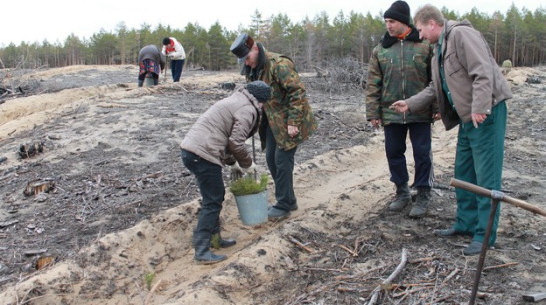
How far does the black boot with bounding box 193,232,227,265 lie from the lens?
15.3 feet

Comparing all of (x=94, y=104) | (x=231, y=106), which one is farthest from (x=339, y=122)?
(x=231, y=106)

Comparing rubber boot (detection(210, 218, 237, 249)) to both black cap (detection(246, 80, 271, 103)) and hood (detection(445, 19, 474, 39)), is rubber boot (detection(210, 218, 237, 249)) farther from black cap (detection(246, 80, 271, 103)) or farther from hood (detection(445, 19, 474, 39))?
hood (detection(445, 19, 474, 39))

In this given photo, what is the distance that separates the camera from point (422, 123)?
190 inches

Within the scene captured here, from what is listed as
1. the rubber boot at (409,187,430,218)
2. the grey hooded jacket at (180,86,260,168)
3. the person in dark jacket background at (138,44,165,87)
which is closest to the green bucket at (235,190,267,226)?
the grey hooded jacket at (180,86,260,168)

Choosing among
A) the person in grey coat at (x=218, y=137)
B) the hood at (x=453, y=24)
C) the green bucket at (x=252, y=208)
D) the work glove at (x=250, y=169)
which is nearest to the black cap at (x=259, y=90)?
the person in grey coat at (x=218, y=137)

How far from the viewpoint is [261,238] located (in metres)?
4.90

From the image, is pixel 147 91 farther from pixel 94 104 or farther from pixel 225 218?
pixel 225 218

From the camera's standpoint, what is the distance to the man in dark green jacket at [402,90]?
475 centimetres

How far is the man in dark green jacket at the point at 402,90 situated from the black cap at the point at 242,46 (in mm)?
1268

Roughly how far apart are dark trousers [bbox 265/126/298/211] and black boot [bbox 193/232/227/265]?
3.37 feet

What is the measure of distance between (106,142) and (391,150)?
16.1ft

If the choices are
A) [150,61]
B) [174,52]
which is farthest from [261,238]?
[174,52]

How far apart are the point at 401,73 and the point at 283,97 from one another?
3.85 feet

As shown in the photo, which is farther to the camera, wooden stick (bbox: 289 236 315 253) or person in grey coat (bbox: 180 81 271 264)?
wooden stick (bbox: 289 236 315 253)
